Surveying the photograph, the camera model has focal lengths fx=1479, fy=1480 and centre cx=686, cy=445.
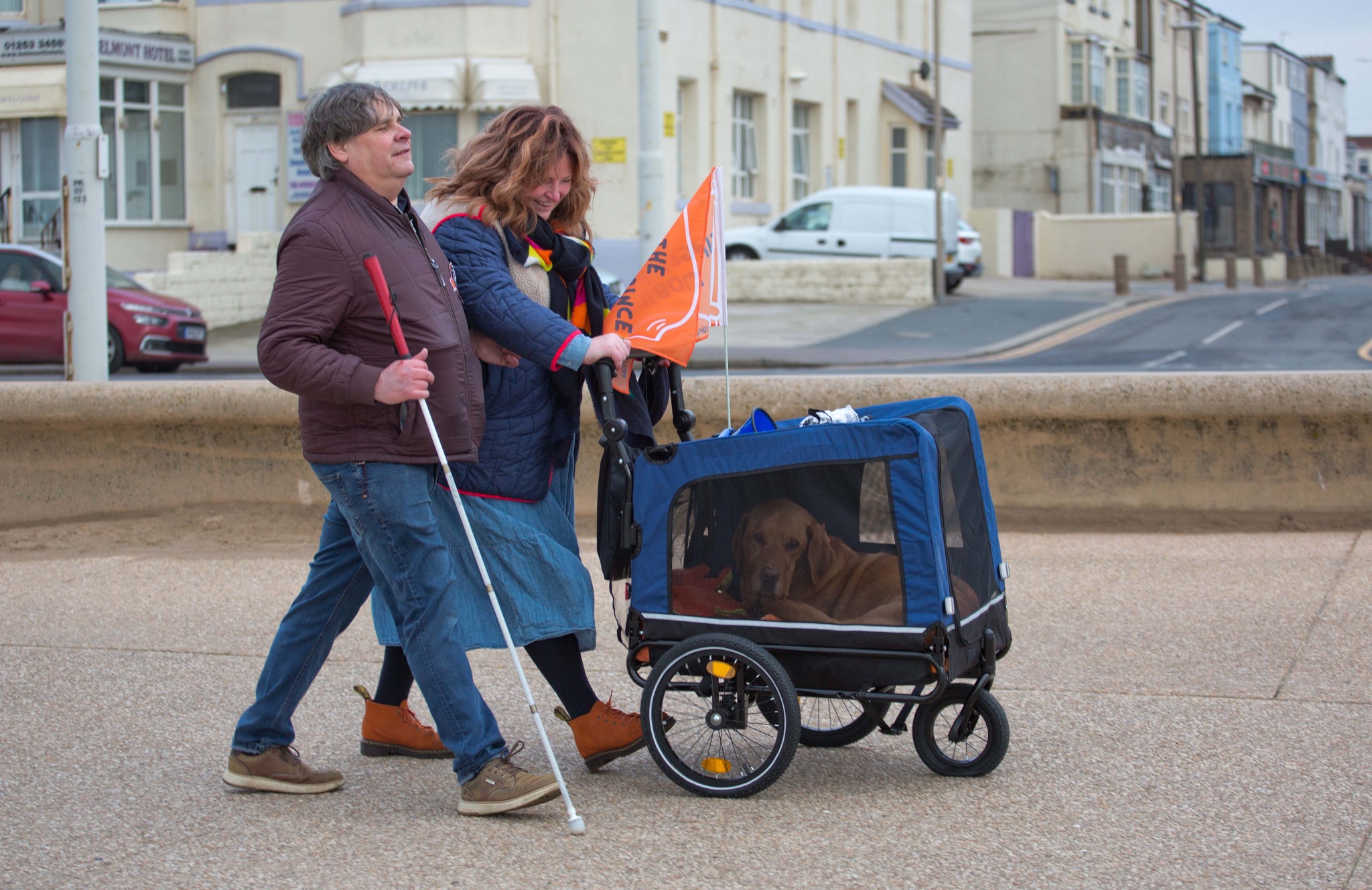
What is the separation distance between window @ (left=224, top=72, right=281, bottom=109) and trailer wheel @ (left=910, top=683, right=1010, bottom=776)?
86.5ft

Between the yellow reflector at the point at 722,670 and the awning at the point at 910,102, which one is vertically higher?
the awning at the point at 910,102

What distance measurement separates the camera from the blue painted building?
66.6 meters

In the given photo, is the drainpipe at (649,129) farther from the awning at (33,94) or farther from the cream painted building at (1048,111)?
the cream painted building at (1048,111)

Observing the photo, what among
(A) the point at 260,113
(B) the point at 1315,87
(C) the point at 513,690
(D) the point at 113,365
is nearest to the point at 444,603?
(C) the point at 513,690

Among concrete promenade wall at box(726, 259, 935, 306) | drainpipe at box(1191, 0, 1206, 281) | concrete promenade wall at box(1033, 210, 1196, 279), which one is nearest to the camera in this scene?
concrete promenade wall at box(726, 259, 935, 306)

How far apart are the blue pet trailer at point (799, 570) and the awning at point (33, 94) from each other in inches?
1005

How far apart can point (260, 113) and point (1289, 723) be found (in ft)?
87.3

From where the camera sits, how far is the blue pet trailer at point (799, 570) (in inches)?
150

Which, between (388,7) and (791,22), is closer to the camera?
(388,7)

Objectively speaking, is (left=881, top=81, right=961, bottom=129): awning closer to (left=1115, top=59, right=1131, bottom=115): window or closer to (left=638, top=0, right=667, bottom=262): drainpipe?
(left=1115, top=59, right=1131, bottom=115): window

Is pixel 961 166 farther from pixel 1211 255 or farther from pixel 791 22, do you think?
pixel 1211 255

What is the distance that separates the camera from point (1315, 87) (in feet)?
282

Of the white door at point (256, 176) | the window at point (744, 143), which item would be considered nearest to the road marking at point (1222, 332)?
the window at point (744, 143)

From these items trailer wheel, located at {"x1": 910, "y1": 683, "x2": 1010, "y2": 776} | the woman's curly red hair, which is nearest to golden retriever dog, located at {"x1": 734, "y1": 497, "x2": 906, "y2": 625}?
trailer wheel, located at {"x1": 910, "y1": 683, "x2": 1010, "y2": 776}
